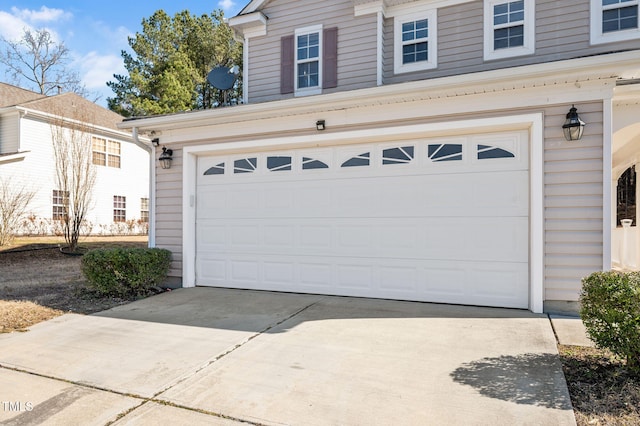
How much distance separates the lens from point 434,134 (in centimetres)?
558

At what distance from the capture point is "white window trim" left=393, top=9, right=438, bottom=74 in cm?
765

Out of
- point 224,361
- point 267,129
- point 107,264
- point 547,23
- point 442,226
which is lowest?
point 224,361

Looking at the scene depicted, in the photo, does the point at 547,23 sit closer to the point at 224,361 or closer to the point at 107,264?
the point at 224,361

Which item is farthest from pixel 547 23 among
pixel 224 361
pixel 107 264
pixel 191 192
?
pixel 107 264

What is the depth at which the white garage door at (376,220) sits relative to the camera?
5.26 m

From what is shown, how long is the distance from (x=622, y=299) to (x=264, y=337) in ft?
10.2

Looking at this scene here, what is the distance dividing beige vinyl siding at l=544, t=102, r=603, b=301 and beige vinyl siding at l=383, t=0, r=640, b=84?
2.39 metres

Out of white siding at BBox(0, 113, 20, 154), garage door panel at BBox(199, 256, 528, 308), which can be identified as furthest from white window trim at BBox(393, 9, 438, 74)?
white siding at BBox(0, 113, 20, 154)

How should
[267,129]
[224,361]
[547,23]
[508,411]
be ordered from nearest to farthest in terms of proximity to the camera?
[508,411] < [224,361] < [267,129] < [547,23]

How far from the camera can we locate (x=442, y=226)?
5.53 metres

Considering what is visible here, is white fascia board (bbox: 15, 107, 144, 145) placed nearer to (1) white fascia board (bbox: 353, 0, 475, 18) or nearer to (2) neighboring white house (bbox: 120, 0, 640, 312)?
(2) neighboring white house (bbox: 120, 0, 640, 312)

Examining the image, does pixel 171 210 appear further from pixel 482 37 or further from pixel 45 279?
A: pixel 482 37

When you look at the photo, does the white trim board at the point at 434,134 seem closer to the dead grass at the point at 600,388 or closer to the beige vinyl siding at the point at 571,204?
the beige vinyl siding at the point at 571,204

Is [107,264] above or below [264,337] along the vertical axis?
above
